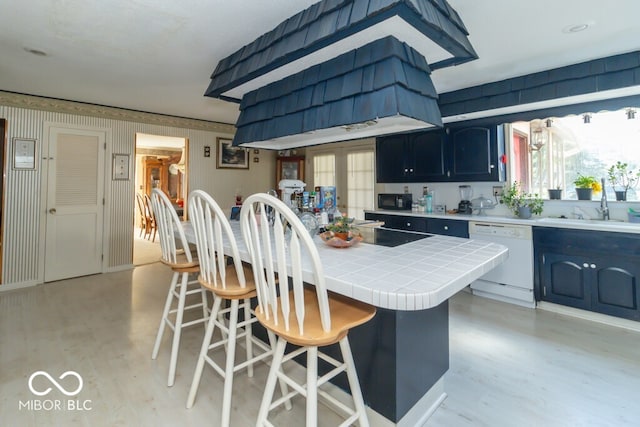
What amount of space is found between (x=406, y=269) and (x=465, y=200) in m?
3.13

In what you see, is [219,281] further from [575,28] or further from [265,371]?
[575,28]

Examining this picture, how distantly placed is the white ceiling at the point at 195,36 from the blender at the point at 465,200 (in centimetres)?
133

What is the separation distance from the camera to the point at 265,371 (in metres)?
2.03

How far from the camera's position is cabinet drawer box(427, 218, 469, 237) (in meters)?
3.54

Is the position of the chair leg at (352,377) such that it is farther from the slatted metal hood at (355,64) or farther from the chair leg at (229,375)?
the slatted metal hood at (355,64)

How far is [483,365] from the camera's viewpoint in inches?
81.5

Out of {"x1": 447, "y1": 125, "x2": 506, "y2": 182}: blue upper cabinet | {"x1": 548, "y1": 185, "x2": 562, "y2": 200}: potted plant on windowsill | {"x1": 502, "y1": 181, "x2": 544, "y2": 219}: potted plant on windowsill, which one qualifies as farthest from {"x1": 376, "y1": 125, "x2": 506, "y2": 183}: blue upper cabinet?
{"x1": 548, "y1": 185, "x2": 562, "y2": 200}: potted plant on windowsill

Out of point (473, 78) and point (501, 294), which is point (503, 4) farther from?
point (501, 294)

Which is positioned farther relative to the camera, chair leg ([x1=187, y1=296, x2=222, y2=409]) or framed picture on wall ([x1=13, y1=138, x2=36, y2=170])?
framed picture on wall ([x1=13, y1=138, x2=36, y2=170])

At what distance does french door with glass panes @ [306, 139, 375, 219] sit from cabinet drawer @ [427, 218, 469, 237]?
1.50 metres

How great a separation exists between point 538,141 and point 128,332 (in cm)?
482

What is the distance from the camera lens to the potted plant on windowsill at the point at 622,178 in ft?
9.78

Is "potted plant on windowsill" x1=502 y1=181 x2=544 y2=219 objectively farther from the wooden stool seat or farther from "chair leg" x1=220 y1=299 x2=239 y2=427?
"chair leg" x1=220 y1=299 x2=239 y2=427

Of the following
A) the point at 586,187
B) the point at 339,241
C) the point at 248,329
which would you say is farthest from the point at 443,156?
the point at 248,329
